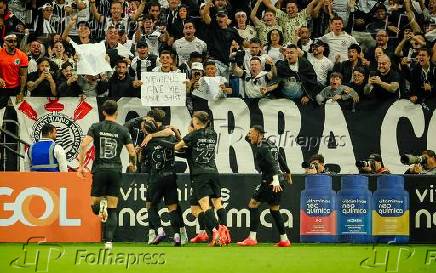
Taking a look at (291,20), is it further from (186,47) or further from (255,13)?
(186,47)

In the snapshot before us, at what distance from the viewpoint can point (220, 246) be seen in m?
17.5

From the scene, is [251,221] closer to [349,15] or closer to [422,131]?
[422,131]

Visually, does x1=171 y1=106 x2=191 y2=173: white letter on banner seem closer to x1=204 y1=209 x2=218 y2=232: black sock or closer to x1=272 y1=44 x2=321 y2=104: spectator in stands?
x1=272 y1=44 x2=321 y2=104: spectator in stands

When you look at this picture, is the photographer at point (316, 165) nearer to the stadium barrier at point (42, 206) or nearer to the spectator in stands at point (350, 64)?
the spectator in stands at point (350, 64)

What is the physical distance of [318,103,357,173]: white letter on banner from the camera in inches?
821

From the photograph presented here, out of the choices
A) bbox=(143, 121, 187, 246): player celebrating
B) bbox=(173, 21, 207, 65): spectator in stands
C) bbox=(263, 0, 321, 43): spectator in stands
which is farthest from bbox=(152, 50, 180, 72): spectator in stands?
bbox=(263, 0, 321, 43): spectator in stands

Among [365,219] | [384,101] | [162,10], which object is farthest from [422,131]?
[162,10]

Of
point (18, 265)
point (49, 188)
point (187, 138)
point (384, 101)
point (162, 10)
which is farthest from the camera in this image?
point (162, 10)

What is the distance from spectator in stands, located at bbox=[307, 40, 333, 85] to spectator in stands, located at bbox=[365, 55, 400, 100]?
0.96 m

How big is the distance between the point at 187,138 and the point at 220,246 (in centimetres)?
187

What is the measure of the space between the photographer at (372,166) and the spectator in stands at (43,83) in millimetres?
6093

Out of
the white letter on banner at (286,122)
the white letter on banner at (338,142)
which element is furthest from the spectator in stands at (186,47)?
the white letter on banner at (338,142)

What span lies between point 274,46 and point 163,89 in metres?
2.92

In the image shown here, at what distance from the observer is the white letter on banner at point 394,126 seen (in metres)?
20.9
